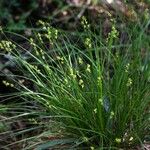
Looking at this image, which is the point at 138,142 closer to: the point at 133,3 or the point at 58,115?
the point at 58,115

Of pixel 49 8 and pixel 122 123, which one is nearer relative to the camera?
pixel 122 123

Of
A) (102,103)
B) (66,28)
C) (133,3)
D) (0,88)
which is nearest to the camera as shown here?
(102,103)

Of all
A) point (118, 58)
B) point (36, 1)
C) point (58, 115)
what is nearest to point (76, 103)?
point (58, 115)

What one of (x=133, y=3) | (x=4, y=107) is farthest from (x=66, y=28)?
(x=4, y=107)

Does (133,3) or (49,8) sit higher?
(133,3)

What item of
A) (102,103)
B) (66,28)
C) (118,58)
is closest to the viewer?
(102,103)

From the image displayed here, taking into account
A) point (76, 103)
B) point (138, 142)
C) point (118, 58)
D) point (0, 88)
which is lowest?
point (0, 88)

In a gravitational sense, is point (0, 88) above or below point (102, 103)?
below

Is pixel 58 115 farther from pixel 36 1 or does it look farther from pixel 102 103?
pixel 36 1

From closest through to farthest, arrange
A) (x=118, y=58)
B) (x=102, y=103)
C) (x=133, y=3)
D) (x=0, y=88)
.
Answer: (x=102, y=103) < (x=118, y=58) < (x=133, y=3) < (x=0, y=88)
